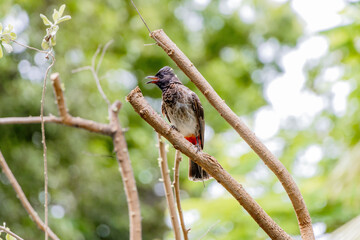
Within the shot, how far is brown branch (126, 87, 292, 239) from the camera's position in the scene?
1867mm

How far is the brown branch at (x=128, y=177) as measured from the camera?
264 centimetres

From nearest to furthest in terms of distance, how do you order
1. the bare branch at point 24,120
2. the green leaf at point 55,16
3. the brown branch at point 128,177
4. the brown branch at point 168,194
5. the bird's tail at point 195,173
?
the green leaf at point 55,16 < the brown branch at point 168,194 < the brown branch at point 128,177 < the bare branch at point 24,120 < the bird's tail at point 195,173

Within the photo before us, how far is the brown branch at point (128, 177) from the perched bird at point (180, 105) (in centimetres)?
39

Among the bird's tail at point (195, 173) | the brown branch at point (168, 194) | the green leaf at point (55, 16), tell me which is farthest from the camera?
the bird's tail at point (195, 173)

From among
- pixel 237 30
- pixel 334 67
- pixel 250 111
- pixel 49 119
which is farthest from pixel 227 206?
pixel 237 30

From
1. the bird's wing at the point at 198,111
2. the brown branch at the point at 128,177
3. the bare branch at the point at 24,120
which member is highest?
the bird's wing at the point at 198,111

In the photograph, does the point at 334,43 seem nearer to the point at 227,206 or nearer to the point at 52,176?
the point at 227,206

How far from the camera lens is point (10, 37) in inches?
78.8

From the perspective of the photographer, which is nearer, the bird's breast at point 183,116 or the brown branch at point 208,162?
the brown branch at point 208,162

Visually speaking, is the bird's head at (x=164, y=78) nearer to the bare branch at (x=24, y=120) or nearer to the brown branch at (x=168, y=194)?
the bare branch at (x=24, y=120)

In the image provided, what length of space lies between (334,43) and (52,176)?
406 centimetres

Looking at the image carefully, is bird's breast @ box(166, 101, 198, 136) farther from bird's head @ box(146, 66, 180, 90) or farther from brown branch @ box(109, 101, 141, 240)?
brown branch @ box(109, 101, 141, 240)

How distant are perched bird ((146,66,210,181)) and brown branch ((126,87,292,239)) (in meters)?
1.33

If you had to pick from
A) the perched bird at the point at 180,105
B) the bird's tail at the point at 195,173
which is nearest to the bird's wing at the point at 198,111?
the perched bird at the point at 180,105
